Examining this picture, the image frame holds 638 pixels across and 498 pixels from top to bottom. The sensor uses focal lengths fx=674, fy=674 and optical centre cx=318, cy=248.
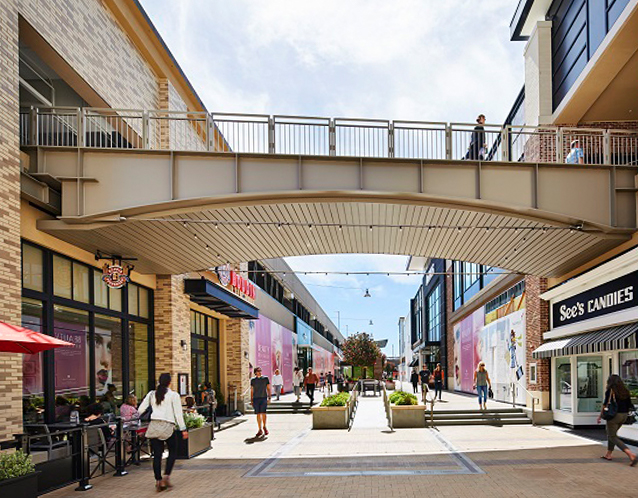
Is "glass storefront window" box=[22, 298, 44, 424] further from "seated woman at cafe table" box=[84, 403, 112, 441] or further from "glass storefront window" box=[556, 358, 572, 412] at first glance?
"glass storefront window" box=[556, 358, 572, 412]

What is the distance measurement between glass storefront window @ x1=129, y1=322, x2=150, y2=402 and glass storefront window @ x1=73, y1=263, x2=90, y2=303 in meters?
2.80

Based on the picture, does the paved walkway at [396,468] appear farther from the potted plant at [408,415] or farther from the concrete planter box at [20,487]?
the concrete planter box at [20,487]

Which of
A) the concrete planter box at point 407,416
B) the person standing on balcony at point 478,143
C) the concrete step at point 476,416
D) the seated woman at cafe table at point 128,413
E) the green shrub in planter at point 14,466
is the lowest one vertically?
the concrete step at point 476,416

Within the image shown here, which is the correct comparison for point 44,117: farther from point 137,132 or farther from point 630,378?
point 630,378

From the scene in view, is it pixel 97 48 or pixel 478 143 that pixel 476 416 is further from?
pixel 97 48

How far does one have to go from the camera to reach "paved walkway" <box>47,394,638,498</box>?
9773mm

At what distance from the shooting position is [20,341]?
810cm

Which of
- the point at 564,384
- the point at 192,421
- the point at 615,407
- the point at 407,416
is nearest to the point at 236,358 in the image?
the point at 407,416

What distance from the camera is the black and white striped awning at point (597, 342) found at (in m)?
13.1

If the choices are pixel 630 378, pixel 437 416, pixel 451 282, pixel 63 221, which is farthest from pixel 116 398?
pixel 451 282

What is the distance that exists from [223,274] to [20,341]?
1397 cm

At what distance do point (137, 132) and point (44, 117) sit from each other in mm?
3650

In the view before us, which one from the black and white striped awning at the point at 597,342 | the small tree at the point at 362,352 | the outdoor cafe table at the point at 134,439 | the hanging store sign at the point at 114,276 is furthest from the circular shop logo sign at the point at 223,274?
the small tree at the point at 362,352

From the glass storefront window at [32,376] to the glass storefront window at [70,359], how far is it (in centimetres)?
62
